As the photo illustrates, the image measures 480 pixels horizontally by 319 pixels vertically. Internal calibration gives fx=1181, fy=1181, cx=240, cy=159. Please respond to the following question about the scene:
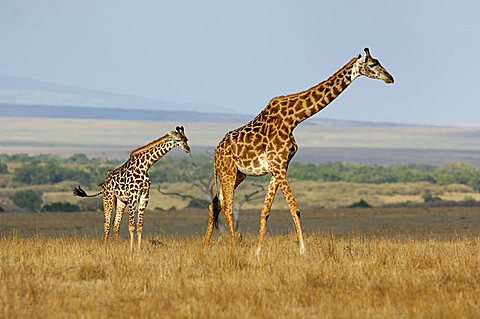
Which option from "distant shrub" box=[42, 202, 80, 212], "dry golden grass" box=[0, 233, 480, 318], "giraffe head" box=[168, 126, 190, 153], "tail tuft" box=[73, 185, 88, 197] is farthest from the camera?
"distant shrub" box=[42, 202, 80, 212]

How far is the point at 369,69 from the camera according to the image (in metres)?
15.5

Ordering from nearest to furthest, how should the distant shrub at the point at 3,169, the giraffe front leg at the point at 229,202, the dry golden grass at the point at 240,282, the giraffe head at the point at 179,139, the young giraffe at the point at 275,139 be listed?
the dry golden grass at the point at 240,282, the young giraffe at the point at 275,139, the giraffe front leg at the point at 229,202, the giraffe head at the point at 179,139, the distant shrub at the point at 3,169

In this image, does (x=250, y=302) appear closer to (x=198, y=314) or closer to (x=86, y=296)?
(x=198, y=314)

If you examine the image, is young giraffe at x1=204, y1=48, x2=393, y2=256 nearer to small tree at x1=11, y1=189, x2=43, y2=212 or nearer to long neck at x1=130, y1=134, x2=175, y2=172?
long neck at x1=130, y1=134, x2=175, y2=172

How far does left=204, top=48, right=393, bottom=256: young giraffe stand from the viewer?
600 inches

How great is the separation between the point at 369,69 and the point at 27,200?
39.6m

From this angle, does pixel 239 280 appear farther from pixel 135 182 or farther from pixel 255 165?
pixel 135 182

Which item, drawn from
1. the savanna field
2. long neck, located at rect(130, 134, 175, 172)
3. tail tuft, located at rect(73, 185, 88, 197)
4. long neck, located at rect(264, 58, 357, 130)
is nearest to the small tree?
tail tuft, located at rect(73, 185, 88, 197)

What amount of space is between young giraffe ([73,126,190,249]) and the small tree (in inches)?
Answer: 1352

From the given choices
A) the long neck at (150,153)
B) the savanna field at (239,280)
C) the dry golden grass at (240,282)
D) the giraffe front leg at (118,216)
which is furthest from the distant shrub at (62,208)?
the dry golden grass at (240,282)

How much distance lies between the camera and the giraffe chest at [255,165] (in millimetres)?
15445

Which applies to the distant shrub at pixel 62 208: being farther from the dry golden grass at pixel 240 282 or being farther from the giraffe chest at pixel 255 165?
the giraffe chest at pixel 255 165

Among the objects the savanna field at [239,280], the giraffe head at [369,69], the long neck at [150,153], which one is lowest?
the savanna field at [239,280]

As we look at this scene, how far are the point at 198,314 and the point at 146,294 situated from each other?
4.24 feet
